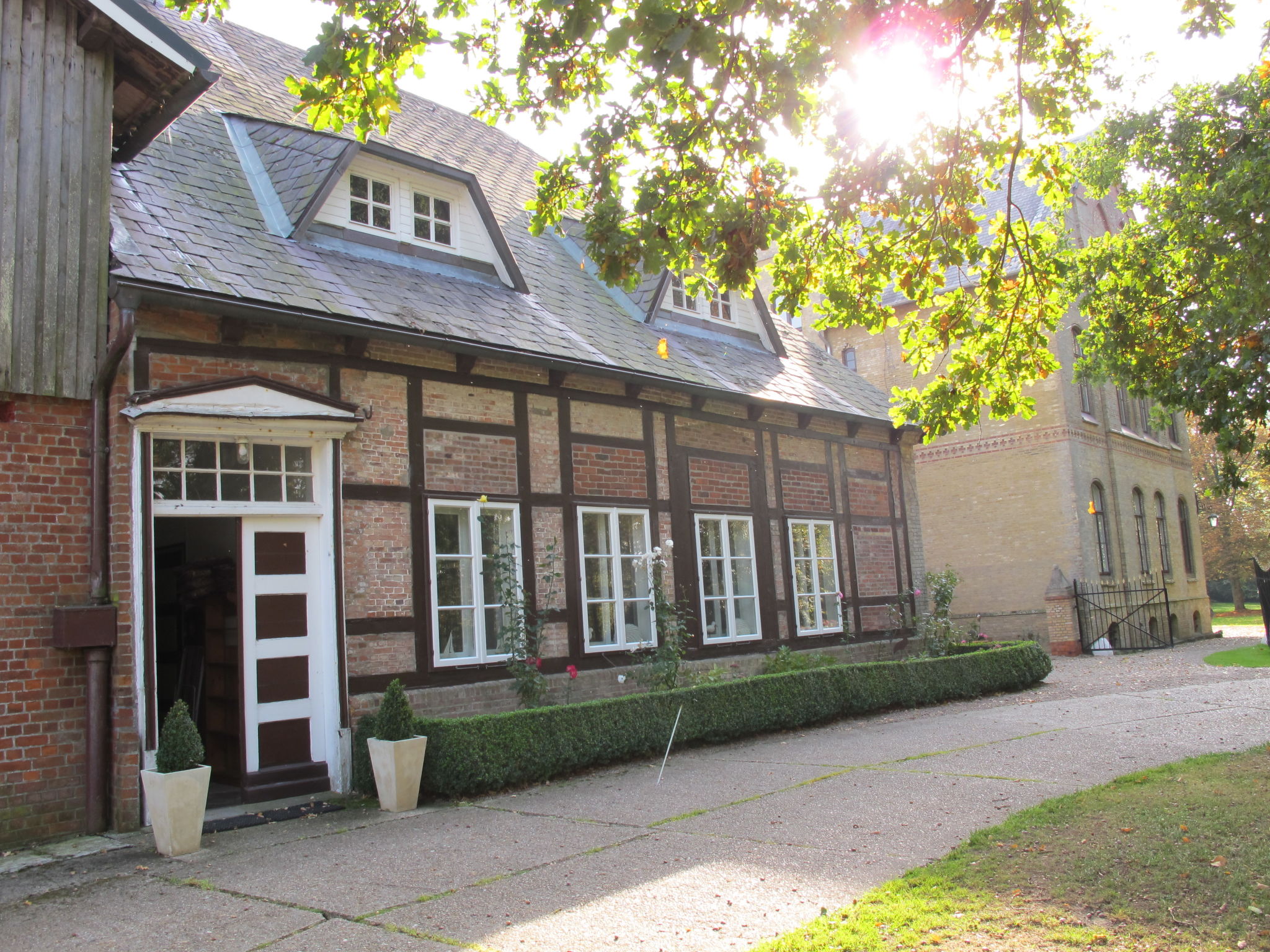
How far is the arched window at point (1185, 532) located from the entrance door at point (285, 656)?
2634 cm

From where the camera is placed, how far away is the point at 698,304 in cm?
1498

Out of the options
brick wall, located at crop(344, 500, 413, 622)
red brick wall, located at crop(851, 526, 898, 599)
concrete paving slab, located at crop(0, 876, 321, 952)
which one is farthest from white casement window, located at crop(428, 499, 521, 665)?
red brick wall, located at crop(851, 526, 898, 599)

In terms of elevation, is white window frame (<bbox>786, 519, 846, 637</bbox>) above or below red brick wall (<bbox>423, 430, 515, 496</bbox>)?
below

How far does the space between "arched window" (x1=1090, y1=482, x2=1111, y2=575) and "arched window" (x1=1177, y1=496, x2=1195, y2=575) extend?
5.84 m

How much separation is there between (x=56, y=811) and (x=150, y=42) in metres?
5.90

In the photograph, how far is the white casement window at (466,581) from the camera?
31.6ft

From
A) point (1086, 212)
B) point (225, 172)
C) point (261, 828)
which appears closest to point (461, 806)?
point (261, 828)

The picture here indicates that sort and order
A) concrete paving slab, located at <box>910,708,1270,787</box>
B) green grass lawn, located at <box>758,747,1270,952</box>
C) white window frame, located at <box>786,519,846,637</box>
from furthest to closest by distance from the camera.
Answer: white window frame, located at <box>786,519,846,637</box> → concrete paving slab, located at <box>910,708,1270,787</box> → green grass lawn, located at <box>758,747,1270,952</box>

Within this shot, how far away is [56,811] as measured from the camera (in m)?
7.14

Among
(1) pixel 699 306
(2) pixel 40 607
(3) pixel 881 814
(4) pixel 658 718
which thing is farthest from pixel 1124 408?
(2) pixel 40 607

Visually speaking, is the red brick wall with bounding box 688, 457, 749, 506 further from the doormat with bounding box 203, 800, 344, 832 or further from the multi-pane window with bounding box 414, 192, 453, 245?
the doormat with bounding box 203, 800, 344, 832

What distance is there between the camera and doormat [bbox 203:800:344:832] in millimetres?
7434

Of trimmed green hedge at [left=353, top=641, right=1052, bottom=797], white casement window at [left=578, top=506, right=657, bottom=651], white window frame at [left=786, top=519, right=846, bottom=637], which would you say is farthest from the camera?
white window frame at [left=786, top=519, right=846, bottom=637]

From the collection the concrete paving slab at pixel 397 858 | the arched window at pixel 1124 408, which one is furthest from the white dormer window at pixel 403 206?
the arched window at pixel 1124 408
